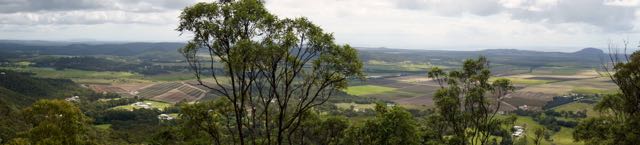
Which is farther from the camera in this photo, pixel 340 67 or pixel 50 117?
pixel 50 117

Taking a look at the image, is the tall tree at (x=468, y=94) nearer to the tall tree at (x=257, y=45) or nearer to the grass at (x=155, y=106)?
the tall tree at (x=257, y=45)

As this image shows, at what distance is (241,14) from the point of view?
19.1 metres

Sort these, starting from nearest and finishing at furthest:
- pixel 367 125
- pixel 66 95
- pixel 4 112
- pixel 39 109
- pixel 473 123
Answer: pixel 39 109, pixel 367 125, pixel 473 123, pixel 4 112, pixel 66 95

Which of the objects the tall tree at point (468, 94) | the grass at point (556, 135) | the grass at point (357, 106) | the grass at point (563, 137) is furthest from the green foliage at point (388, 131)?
the grass at point (357, 106)

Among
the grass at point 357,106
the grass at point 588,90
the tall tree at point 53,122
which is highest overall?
the tall tree at point 53,122

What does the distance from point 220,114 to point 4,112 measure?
98721mm

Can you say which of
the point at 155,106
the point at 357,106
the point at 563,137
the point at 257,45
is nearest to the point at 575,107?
the point at 563,137

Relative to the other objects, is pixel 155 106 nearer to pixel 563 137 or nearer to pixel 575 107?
pixel 563 137

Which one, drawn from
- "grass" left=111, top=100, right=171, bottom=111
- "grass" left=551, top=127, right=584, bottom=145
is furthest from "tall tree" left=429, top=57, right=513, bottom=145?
"grass" left=111, top=100, right=171, bottom=111

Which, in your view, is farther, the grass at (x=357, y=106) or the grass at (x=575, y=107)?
the grass at (x=357, y=106)

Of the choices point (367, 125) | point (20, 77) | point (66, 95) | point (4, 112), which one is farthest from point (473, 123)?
point (20, 77)

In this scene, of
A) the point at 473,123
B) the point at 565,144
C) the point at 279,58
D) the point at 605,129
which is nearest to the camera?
the point at 279,58

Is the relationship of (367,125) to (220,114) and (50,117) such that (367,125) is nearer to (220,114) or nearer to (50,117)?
(220,114)

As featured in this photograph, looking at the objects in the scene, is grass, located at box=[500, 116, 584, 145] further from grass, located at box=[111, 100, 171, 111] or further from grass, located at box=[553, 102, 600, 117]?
grass, located at box=[111, 100, 171, 111]
